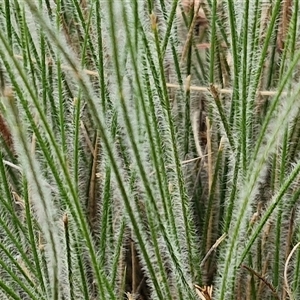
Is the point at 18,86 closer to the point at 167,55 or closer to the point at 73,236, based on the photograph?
the point at 73,236

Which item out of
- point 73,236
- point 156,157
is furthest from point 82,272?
point 156,157

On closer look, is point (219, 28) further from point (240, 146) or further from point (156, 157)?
point (156, 157)

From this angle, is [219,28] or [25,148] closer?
[25,148]

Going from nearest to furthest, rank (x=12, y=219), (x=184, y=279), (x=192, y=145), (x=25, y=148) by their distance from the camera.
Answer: (x=25, y=148) → (x=184, y=279) → (x=12, y=219) → (x=192, y=145)

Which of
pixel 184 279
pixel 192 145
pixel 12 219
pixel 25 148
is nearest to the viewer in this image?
pixel 25 148

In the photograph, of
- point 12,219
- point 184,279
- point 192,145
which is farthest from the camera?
point 192,145

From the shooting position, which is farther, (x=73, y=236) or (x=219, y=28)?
(x=219, y=28)

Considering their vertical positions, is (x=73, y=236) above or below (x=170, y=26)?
below

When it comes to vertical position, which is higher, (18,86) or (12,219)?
(18,86)

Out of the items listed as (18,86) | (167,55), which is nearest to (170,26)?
(167,55)
